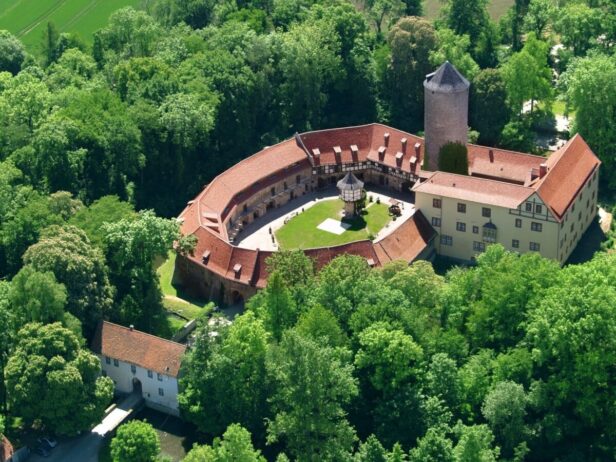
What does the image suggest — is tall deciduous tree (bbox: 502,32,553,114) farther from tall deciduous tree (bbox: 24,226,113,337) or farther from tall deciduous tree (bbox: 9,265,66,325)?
tall deciduous tree (bbox: 9,265,66,325)

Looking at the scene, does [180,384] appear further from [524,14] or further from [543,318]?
[524,14]

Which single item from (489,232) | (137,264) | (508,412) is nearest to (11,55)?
(137,264)

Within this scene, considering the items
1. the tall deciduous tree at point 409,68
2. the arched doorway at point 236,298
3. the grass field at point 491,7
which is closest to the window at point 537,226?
the arched doorway at point 236,298

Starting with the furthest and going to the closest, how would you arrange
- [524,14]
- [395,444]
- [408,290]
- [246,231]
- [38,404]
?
[524,14], [246,231], [408,290], [38,404], [395,444]

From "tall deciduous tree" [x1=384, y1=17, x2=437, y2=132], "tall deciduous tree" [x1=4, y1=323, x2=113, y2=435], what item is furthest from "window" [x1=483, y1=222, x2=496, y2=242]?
"tall deciduous tree" [x1=4, y1=323, x2=113, y2=435]

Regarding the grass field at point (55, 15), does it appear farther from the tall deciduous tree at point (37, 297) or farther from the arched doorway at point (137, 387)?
the arched doorway at point (137, 387)

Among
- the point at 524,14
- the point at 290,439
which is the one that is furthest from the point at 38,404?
the point at 524,14
